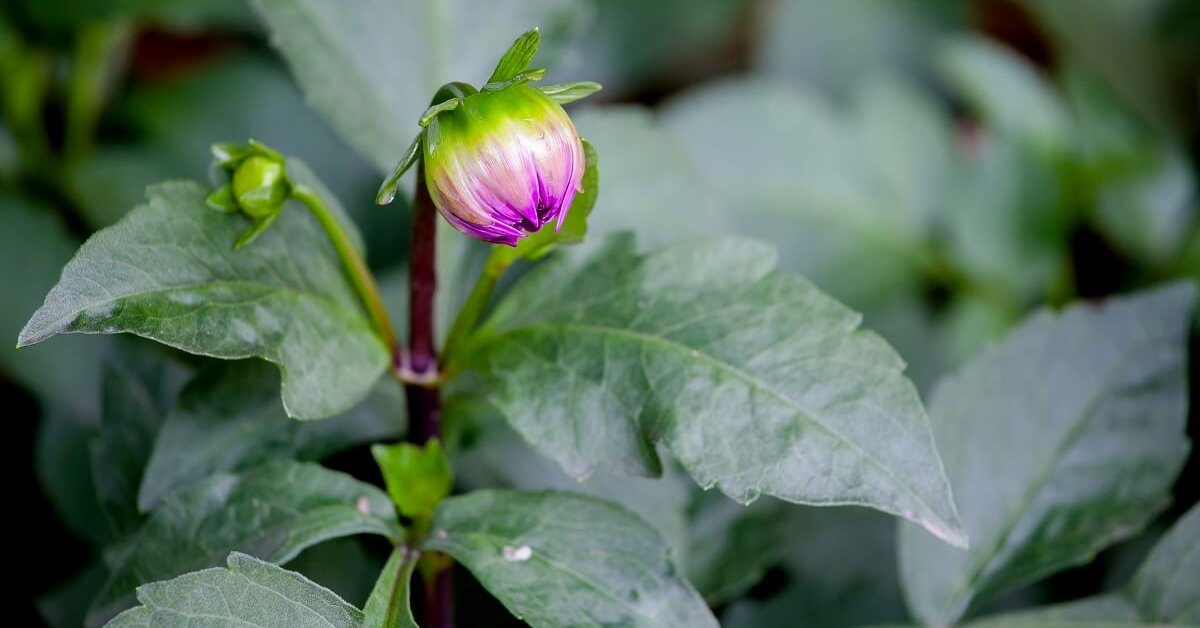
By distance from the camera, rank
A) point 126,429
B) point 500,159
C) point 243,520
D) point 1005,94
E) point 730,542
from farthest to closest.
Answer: point 1005,94 < point 730,542 < point 126,429 < point 243,520 < point 500,159

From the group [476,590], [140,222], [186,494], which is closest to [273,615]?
[186,494]

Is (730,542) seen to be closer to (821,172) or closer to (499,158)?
(499,158)

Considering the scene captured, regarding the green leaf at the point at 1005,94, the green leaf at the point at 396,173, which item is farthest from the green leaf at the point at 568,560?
the green leaf at the point at 1005,94

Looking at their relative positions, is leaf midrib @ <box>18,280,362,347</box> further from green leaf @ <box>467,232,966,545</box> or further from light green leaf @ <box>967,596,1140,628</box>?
light green leaf @ <box>967,596,1140,628</box>

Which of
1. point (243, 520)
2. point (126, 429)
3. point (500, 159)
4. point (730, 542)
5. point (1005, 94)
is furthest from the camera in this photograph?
point (1005, 94)

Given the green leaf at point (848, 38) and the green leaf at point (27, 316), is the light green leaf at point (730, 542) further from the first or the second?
the green leaf at point (848, 38)

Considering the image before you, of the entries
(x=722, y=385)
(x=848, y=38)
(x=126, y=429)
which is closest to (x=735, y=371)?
(x=722, y=385)

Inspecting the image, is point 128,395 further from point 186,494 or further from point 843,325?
point 843,325

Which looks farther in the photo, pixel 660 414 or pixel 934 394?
pixel 934 394
